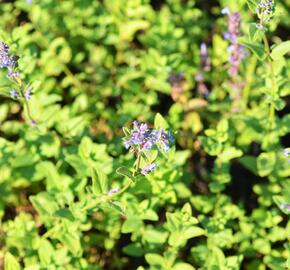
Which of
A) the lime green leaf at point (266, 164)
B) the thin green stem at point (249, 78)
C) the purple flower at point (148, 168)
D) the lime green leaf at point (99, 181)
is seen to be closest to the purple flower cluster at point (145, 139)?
the purple flower at point (148, 168)

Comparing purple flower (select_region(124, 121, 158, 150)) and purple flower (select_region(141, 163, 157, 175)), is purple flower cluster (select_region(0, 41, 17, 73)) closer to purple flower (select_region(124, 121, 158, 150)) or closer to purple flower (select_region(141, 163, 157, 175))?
purple flower (select_region(124, 121, 158, 150))

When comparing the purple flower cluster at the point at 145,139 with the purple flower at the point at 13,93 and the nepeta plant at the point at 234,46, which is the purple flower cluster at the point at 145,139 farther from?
the nepeta plant at the point at 234,46

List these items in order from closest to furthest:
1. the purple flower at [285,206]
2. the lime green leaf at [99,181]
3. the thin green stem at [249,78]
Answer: the lime green leaf at [99,181] → the purple flower at [285,206] → the thin green stem at [249,78]

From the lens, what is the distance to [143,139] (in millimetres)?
3170

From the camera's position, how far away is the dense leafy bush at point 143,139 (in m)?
3.89

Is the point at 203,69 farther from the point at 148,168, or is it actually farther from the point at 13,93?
the point at 148,168

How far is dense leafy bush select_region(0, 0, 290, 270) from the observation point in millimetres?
3887

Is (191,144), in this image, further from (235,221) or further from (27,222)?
(27,222)

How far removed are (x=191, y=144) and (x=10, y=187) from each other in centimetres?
192

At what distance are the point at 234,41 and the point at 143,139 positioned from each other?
1.96 metres

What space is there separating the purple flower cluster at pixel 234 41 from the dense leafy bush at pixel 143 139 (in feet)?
0.04

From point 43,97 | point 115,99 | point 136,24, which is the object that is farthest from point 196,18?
point 43,97

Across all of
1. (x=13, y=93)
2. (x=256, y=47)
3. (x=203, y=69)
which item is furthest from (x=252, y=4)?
(x=203, y=69)

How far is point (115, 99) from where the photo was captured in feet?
19.2
